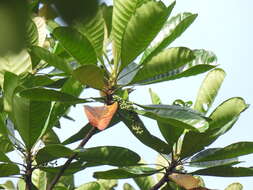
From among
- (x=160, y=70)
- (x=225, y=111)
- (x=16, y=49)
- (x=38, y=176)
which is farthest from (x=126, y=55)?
(x=16, y=49)

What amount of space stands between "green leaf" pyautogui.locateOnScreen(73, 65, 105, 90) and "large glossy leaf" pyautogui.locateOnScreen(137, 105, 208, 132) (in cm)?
24

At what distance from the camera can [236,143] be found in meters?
2.34

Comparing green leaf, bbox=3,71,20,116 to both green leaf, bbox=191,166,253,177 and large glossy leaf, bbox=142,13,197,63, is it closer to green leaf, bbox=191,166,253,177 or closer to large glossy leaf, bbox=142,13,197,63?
large glossy leaf, bbox=142,13,197,63

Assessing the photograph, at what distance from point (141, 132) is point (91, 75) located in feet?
1.58

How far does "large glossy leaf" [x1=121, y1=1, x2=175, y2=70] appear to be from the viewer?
5.81 feet

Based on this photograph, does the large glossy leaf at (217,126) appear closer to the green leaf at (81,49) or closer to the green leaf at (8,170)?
the green leaf at (81,49)

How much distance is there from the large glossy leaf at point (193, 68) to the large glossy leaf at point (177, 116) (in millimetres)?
141

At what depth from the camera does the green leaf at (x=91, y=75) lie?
1821 millimetres

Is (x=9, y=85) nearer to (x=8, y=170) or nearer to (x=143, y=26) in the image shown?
(x=8, y=170)

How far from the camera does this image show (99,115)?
1.80m

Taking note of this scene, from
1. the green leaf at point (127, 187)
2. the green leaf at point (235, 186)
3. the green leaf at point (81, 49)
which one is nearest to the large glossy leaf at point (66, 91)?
the green leaf at point (81, 49)

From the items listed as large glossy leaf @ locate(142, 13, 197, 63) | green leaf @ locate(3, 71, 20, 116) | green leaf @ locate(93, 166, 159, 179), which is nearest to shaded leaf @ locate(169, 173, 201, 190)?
green leaf @ locate(93, 166, 159, 179)

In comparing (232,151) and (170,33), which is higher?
(170,33)

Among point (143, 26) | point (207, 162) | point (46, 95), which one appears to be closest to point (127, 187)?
point (207, 162)
